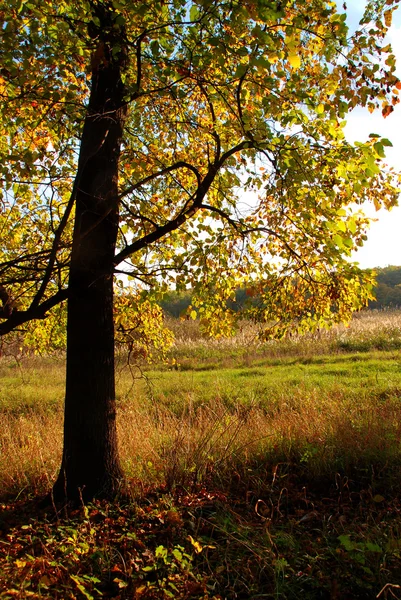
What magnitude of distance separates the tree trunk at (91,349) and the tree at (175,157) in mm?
14

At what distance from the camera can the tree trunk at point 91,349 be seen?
4.35m

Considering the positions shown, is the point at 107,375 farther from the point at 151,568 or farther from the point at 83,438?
the point at 151,568

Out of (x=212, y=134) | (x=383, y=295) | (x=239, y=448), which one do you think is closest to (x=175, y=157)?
(x=212, y=134)

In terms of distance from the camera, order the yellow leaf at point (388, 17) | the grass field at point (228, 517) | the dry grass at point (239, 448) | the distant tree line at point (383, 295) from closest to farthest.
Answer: the grass field at point (228, 517) → the yellow leaf at point (388, 17) → the dry grass at point (239, 448) → the distant tree line at point (383, 295)

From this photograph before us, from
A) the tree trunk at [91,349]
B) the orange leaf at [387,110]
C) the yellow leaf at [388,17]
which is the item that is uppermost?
the yellow leaf at [388,17]

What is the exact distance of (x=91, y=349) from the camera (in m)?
4.39

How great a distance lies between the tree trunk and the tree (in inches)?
0.6

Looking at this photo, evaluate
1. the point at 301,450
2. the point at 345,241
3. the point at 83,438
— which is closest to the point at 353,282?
the point at 345,241

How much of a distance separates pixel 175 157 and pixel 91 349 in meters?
2.92

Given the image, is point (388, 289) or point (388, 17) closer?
point (388, 17)

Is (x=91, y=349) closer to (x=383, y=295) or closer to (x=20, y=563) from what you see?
(x=20, y=563)

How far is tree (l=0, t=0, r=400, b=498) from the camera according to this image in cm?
376

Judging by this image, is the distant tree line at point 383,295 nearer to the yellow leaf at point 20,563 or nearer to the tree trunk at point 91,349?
the tree trunk at point 91,349

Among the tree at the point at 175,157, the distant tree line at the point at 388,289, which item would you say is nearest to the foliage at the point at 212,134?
the tree at the point at 175,157
